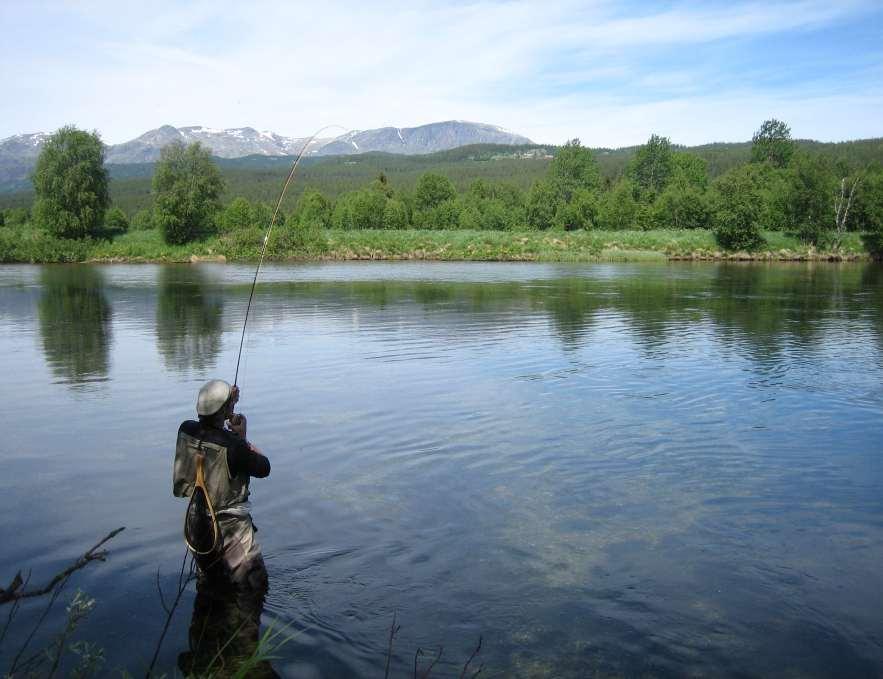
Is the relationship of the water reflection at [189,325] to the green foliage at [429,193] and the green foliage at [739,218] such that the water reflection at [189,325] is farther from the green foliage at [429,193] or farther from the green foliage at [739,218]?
the green foliage at [429,193]

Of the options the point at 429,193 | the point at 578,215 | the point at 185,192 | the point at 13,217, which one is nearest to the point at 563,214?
the point at 578,215

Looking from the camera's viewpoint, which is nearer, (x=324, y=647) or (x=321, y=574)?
(x=324, y=647)

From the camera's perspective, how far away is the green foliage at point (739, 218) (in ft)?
257

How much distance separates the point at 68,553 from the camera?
287 inches

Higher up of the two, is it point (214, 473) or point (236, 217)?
point (236, 217)

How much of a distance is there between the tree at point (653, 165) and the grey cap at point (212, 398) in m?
137

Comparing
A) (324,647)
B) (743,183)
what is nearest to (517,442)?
(324,647)

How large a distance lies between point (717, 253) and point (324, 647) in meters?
79.5

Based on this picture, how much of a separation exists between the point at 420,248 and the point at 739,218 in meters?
32.6

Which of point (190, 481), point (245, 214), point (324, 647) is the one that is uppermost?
point (245, 214)

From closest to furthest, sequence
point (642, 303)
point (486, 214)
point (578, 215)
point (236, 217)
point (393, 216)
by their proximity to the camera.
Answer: point (642, 303), point (236, 217), point (578, 215), point (486, 214), point (393, 216)

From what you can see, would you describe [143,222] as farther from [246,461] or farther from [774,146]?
[246,461]

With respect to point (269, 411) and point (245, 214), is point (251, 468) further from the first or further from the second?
point (245, 214)

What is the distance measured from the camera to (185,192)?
84062mm
